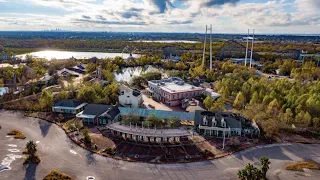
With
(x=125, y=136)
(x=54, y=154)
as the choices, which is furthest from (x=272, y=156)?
(x=54, y=154)

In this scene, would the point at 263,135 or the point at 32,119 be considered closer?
the point at 263,135

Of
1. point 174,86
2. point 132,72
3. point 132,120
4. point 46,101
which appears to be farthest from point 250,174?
point 132,72

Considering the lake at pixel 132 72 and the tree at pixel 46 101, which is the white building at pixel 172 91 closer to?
the tree at pixel 46 101

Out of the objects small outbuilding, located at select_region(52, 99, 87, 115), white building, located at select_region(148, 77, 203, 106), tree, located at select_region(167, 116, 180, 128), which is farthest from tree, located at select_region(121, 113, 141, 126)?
white building, located at select_region(148, 77, 203, 106)

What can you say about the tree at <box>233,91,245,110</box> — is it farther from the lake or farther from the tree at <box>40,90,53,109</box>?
the lake

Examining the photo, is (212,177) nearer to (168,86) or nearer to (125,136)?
(125,136)

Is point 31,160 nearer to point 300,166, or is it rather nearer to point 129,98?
point 129,98
